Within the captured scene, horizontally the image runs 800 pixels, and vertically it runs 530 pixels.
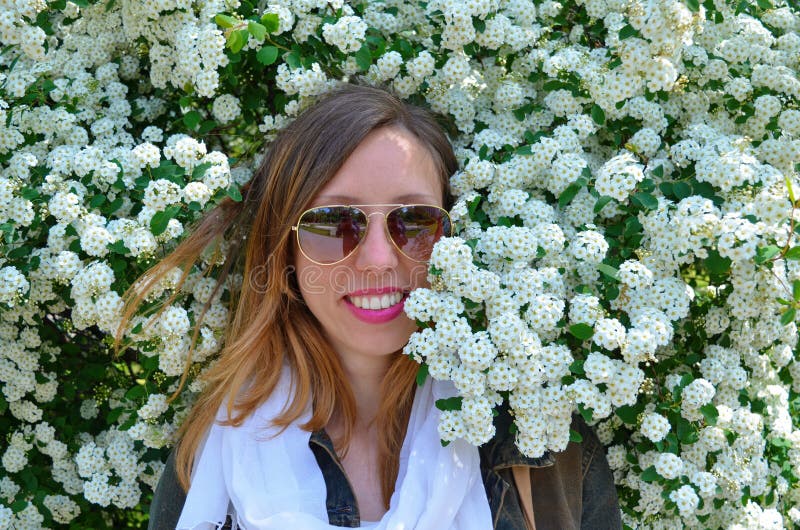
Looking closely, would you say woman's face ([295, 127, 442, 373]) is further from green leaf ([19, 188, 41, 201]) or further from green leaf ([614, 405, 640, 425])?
green leaf ([19, 188, 41, 201])

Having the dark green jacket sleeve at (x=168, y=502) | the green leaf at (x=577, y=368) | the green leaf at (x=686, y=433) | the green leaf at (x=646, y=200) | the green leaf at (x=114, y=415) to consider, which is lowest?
the dark green jacket sleeve at (x=168, y=502)

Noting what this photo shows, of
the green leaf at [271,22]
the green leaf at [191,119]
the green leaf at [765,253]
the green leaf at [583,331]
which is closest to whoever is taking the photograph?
the green leaf at [765,253]

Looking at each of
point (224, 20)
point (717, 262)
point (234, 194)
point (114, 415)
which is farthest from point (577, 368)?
A: point (114, 415)

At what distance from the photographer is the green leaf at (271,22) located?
2.60m

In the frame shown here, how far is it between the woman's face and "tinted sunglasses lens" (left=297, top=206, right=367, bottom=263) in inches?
1.0

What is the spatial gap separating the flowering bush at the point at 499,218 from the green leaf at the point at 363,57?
0.03 meters

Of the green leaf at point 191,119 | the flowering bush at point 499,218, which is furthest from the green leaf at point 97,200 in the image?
the green leaf at point 191,119

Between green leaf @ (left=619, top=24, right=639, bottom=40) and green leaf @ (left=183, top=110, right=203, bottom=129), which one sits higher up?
green leaf @ (left=619, top=24, right=639, bottom=40)

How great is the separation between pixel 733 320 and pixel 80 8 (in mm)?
2716

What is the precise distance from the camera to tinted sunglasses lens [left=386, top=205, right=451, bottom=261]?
2348mm

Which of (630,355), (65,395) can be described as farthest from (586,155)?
(65,395)

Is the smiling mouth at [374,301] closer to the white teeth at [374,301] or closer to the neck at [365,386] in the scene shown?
the white teeth at [374,301]

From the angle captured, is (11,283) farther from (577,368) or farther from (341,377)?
(577,368)

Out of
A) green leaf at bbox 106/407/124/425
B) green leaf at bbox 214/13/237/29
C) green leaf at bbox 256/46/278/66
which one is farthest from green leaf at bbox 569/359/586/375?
green leaf at bbox 106/407/124/425
